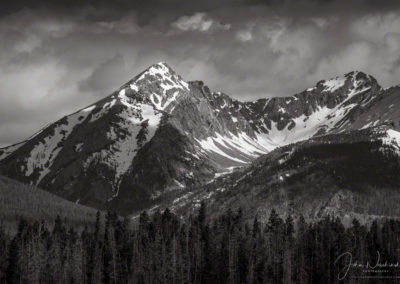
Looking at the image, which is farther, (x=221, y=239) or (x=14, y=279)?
(x=221, y=239)

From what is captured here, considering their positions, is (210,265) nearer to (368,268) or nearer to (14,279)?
(368,268)

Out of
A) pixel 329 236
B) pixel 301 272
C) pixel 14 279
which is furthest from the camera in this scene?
pixel 329 236

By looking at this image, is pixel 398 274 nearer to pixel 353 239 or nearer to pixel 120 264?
pixel 353 239

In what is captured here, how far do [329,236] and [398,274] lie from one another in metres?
23.8

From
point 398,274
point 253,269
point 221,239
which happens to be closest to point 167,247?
point 221,239

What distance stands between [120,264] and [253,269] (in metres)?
37.0

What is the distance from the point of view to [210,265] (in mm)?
182000

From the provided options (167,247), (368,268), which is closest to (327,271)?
(368,268)

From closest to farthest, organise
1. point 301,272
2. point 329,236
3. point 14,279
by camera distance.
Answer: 1. point 301,272
2. point 14,279
3. point 329,236

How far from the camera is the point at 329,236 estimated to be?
19675cm
